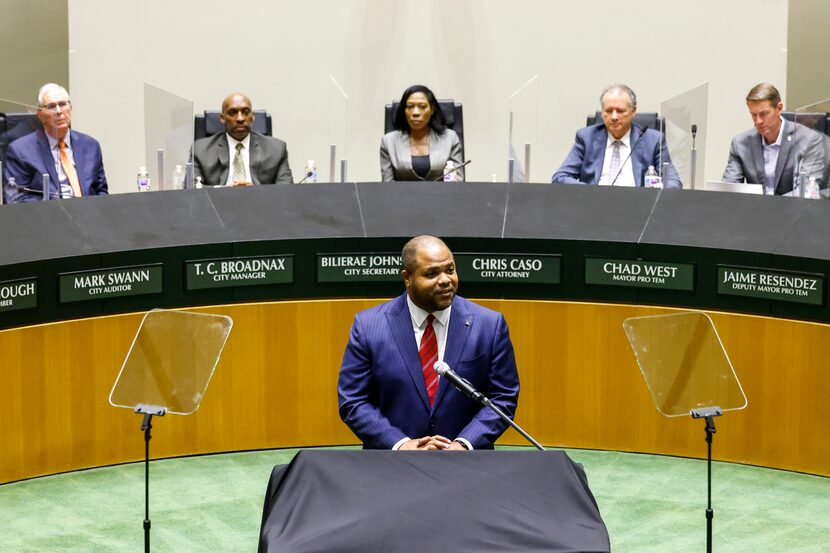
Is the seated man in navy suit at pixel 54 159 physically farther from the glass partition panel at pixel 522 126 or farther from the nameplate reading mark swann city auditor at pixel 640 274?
the nameplate reading mark swann city auditor at pixel 640 274

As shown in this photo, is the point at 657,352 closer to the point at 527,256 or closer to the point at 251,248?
the point at 527,256

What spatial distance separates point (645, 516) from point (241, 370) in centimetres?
206

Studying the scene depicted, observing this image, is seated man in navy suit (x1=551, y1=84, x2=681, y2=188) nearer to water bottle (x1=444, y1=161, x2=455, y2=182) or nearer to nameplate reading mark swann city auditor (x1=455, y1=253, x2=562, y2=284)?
water bottle (x1=444, y1=161, x2=455, y2=182)

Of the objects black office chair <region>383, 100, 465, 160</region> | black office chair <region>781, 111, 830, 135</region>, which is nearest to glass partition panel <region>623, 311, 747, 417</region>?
black office chair <region>781, 111, 830, 135</region>

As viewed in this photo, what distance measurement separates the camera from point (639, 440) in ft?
21.1

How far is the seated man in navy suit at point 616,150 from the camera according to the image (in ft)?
23.4

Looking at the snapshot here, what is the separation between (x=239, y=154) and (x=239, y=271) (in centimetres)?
123

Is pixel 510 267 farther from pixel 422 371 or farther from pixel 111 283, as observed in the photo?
pixel 422 371

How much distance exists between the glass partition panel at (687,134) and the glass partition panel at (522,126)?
2.62ft

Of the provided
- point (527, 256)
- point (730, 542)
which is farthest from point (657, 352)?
point (527, 256)

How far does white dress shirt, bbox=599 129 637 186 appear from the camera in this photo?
7125 millimetres

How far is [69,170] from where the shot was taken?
7039 millimetres

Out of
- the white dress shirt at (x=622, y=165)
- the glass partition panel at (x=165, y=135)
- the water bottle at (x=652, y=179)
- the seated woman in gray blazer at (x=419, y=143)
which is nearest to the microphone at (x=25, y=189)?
the glass partition panel at (x=165, y=135)

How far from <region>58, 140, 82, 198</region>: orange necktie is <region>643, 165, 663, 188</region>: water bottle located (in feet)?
10.0
